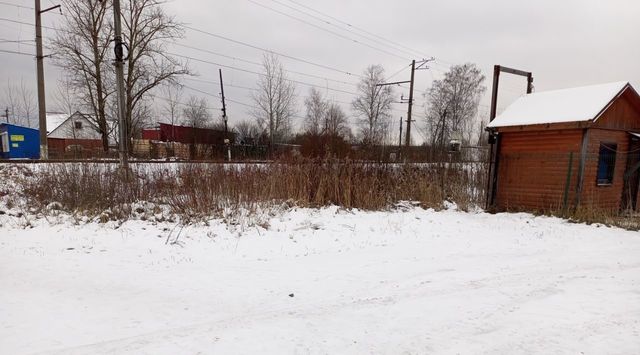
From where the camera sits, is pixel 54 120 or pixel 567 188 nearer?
pixel 567 188

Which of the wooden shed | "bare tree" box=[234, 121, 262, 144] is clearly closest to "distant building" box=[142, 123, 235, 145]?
"bare tree" box=[234, 121, 262, 144]

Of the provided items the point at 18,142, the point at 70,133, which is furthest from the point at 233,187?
the point at 70,133

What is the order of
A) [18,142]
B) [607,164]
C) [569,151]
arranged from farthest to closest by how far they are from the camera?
[18,142] < [607,164] < [569,151]

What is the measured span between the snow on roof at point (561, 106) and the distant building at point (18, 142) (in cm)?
2327

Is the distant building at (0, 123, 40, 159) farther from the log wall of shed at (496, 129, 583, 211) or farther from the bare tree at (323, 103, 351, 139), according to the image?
the log wall of shed at (496, 129, 583, 211)

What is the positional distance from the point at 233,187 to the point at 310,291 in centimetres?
488

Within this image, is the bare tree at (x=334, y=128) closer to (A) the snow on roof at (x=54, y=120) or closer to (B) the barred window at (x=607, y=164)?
(B) the barred window at (x=607, y=164)

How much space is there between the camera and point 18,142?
2033cm

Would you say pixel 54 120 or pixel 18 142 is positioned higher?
pixel 54 120

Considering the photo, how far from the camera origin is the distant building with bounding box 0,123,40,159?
19625 mm

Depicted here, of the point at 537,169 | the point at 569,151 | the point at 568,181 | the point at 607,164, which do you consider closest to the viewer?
the point at 568,181

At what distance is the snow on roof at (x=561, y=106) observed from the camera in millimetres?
9609

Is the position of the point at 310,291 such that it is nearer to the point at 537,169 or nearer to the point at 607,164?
the point at 537,169

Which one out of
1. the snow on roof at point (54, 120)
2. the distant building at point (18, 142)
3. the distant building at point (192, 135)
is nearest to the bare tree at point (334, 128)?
the distant building at point (192, 135)
